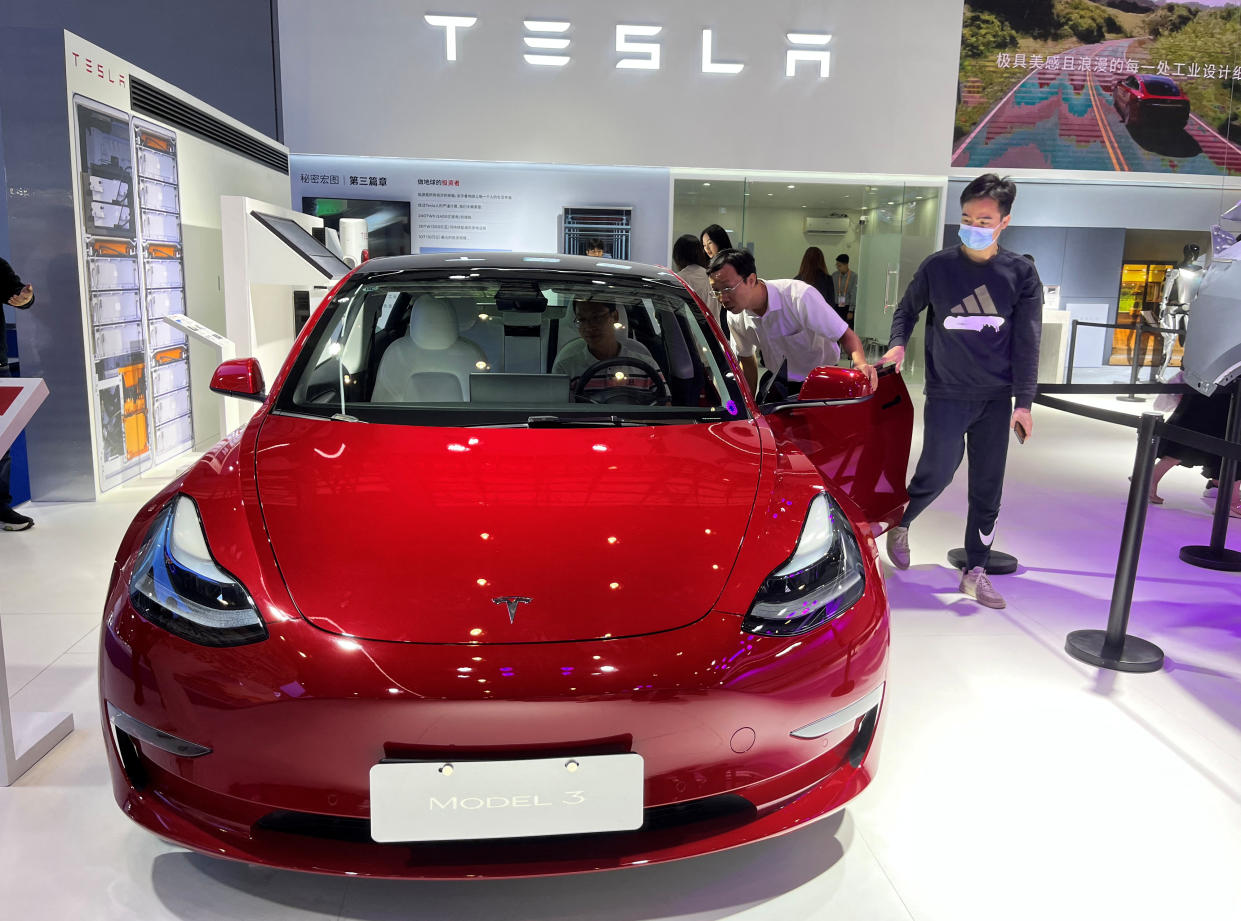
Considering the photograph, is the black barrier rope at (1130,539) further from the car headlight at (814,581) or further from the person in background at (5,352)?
the person in background at (5,352)

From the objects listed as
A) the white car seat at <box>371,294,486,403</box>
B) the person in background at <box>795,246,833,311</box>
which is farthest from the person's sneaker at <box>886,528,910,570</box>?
the person in background at <box>795,246,833,311</box>

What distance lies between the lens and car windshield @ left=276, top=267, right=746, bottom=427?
219cm

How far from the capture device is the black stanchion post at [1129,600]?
270cm

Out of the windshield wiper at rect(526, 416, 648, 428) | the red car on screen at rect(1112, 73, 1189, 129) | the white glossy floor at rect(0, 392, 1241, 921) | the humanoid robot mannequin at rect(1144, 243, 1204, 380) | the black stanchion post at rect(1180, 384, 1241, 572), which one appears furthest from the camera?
the red car on screen at rect(1112, 73, 1189, 129)

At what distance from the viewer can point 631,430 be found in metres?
1.96

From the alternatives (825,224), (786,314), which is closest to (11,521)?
(786,314)

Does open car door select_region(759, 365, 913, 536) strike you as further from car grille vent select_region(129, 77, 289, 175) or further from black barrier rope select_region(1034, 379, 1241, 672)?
car grille vent select_region(129, 77, 289, 175)

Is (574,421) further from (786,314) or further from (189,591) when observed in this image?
(786,314)

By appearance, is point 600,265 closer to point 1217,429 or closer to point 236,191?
point 1217,429

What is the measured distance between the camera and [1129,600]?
9.18 feet

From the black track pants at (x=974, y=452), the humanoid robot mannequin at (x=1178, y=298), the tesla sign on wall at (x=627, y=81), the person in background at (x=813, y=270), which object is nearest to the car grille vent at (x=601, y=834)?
the black track pants at (x=974, y=452)

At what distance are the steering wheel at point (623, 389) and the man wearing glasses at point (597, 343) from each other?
0.01m

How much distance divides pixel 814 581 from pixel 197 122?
6.43m

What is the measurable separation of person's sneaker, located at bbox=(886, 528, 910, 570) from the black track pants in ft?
1.19
